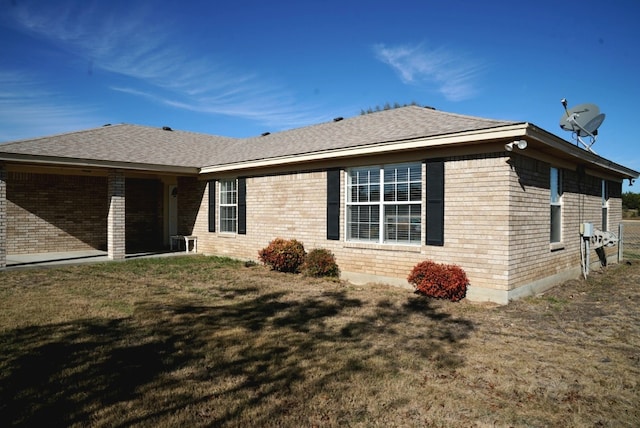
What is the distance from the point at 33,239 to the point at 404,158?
41.0 ft

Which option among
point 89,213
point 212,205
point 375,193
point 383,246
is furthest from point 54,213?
point 383,246

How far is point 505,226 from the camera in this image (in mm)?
7582

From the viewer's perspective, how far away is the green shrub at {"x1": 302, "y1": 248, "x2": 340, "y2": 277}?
10.1 metres

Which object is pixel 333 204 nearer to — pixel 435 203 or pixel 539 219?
pixel 435 203

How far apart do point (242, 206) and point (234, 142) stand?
20.9 ft

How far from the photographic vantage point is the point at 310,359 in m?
4.86

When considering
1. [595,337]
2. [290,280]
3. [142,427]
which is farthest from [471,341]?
[290,280]

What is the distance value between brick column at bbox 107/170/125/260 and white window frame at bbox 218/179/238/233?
9.84 feet

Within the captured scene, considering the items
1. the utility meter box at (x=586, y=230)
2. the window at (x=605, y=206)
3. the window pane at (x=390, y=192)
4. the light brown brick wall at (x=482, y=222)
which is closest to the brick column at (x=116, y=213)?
the light brown brick wall at (x=482, y=222)

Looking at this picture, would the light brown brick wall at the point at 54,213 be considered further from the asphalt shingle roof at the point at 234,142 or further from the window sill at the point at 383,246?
the window sill at the point at 383,246

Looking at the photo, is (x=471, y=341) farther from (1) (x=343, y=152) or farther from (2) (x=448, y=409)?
(1) (x=343, y=152)

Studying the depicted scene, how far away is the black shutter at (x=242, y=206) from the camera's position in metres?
13.1

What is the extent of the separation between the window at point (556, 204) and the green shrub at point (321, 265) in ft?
16.2

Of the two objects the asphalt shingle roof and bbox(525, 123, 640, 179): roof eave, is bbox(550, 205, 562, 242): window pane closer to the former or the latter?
bbox(525, 123, 640, 179): roof eave
